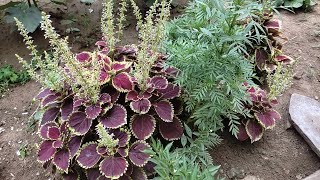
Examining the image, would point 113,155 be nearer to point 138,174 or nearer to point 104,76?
point 138,174

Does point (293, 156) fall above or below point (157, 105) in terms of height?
below

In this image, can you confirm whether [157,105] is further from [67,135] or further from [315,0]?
[315,0]

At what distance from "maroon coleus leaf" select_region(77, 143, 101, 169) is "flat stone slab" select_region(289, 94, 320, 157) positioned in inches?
57.5

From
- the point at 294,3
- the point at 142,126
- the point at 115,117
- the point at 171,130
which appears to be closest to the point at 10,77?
the point at 115,117

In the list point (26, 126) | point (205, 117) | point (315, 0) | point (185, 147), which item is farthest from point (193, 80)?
point (315, 0)

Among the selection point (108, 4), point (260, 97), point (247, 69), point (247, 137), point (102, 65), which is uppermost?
point (108, 4)

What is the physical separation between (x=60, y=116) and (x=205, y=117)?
37.5 inches

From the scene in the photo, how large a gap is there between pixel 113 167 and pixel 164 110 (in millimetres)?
487

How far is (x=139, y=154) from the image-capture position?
7.35 ft

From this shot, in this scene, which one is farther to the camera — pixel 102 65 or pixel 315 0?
pixel 315 0

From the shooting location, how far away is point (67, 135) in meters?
2.35

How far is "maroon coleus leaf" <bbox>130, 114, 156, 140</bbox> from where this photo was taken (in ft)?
7.59

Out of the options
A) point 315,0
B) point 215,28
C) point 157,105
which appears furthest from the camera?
point 315,0

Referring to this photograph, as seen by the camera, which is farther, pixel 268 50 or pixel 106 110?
pixel 268 50
